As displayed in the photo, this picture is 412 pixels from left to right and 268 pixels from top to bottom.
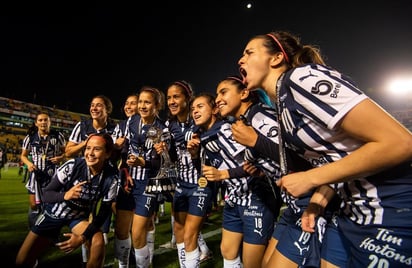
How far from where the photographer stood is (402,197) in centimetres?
129

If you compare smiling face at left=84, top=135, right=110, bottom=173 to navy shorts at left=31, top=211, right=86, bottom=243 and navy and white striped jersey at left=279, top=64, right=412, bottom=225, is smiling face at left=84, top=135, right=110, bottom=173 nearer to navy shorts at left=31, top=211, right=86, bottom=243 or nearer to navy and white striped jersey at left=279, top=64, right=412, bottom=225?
navy shorts at left=31, top=211, right=86, bottom=243

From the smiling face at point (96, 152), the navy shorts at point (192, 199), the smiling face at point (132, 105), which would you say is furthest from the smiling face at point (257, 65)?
the smiling face at point (132, 105)

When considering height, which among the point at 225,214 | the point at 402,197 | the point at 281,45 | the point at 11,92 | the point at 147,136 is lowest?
the point at 225,214

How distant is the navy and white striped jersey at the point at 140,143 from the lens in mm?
4102

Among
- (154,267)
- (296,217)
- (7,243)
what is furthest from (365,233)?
(7,243)

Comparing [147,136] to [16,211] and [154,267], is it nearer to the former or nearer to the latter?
[154,267]

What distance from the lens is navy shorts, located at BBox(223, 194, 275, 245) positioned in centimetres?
285

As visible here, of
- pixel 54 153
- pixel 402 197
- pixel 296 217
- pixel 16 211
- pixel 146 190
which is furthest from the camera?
pixel 16 211

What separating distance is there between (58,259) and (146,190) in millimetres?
2152

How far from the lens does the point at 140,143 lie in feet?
14.2

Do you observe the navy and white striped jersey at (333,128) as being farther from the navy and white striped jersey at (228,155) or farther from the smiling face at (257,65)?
the navy and white striped jersey at (228,155)

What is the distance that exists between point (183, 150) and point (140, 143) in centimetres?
67

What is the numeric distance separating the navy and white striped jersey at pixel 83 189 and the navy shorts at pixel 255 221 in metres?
1.66

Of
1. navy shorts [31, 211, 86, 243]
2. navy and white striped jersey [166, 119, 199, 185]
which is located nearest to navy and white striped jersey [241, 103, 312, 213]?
navy and white striped jersey [166, 119, 199, 185]
